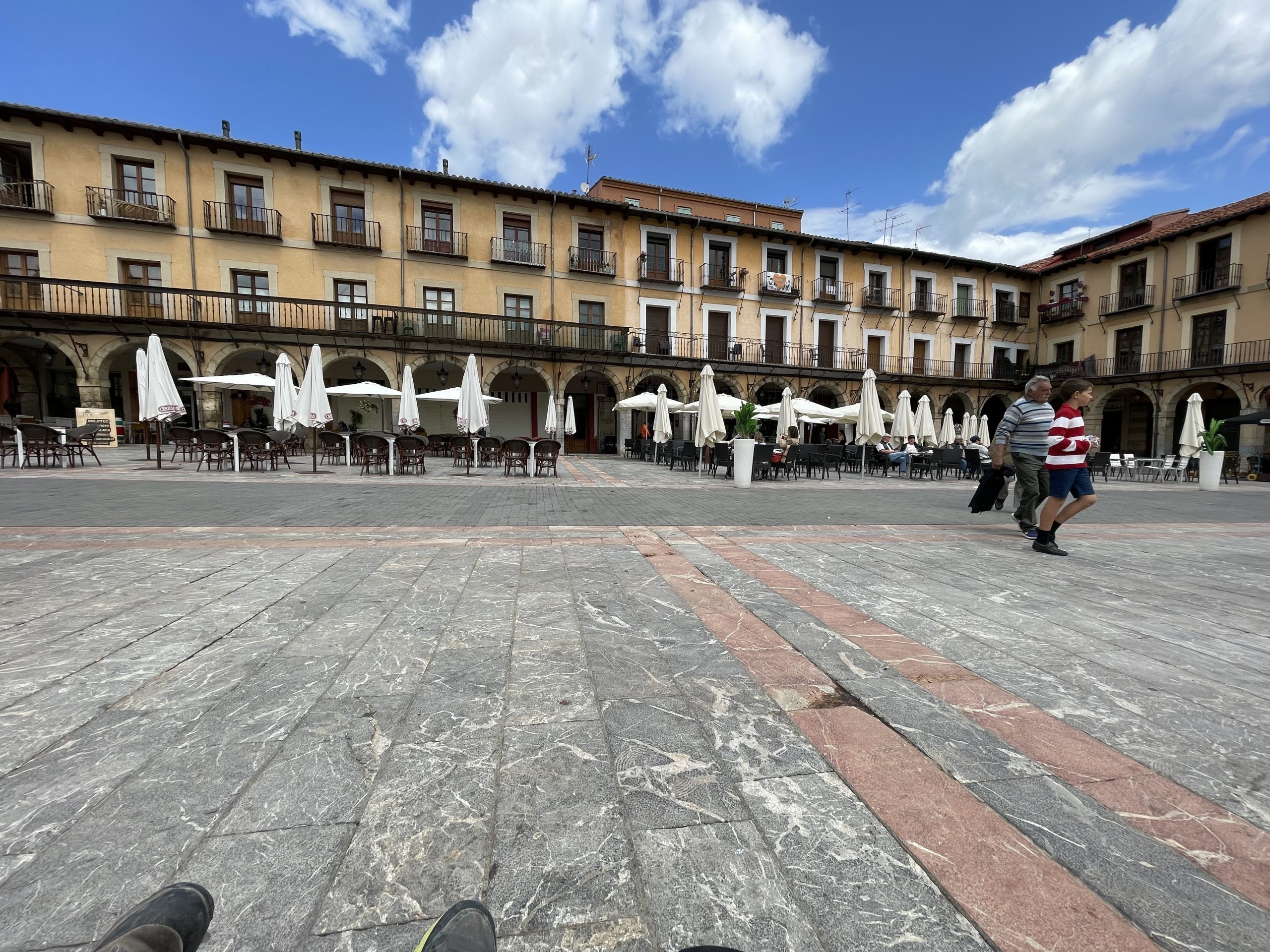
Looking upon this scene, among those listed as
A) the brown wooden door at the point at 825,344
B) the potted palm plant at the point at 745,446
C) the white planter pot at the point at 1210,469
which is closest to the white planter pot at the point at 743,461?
the potted palm plant at the point at 745,446

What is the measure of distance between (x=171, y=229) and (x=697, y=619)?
2138 centimetres

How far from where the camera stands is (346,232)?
17859 millimetres

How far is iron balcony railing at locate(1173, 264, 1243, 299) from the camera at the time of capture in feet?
63.6

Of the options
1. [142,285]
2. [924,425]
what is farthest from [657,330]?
[142,285]

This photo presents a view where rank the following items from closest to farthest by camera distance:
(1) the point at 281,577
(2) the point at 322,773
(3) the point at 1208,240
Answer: (2) the point at 322,773
(1) the point at 281,577
(3) the point at 1208,240

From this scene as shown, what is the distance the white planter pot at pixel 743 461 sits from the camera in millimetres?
10312

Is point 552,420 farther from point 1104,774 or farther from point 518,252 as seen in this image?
point 1104,774

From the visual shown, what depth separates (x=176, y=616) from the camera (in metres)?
2.74

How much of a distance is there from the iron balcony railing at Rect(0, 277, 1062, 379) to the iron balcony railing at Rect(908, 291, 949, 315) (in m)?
5.31

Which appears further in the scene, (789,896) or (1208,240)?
(1208,240)

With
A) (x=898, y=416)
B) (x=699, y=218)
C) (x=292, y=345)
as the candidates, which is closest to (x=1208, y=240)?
(x=898, y=416)

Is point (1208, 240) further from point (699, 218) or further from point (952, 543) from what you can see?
point (952, 543)

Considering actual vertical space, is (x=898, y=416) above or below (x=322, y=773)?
above

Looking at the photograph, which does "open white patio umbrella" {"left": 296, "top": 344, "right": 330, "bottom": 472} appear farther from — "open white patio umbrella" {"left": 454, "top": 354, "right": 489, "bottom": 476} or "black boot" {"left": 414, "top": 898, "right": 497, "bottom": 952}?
"black boot" {"left": 414, "top": 898, "right": 497, "bottom": 952}
